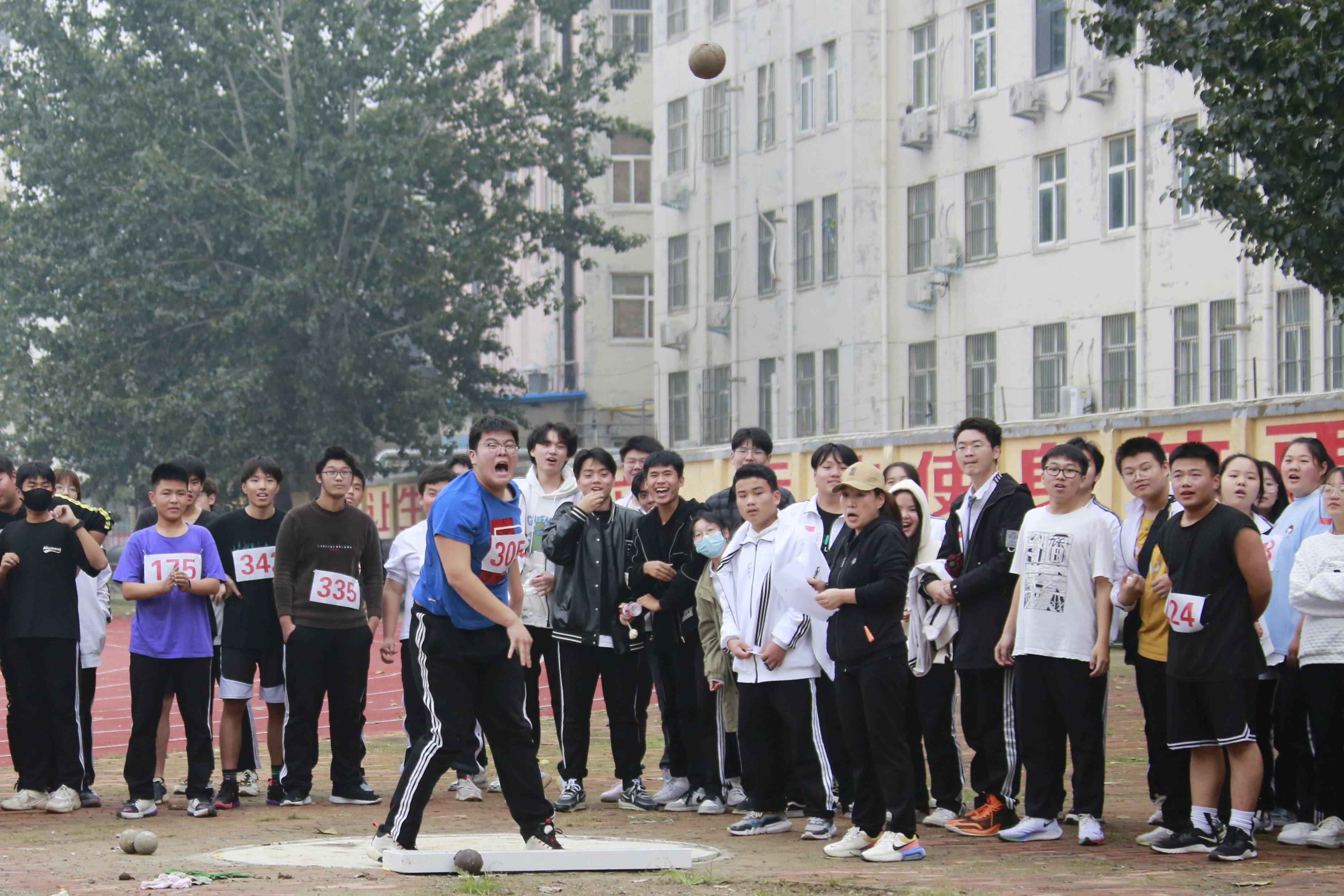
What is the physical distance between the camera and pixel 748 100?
3884cm

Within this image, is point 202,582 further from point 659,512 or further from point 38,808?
point 659,512

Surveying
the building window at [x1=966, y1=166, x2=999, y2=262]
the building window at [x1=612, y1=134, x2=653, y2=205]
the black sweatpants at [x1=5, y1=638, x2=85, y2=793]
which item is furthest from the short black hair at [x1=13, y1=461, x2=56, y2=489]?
the building window at [x1=612, y1=134, x2=653, y2=205]

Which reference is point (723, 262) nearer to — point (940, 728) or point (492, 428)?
point (940, 728)

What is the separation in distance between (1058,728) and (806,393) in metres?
29.2

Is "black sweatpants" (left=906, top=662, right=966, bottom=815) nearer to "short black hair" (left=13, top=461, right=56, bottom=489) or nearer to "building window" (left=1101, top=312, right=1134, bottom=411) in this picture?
"short black hair" (left=13, top=461, right=56, bottom=489)

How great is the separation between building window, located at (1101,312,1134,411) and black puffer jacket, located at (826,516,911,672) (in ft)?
74.3

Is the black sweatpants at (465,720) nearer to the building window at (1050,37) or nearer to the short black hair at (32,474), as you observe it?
the short black hair at (32,474)

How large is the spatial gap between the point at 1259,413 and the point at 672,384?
2538 centimetres

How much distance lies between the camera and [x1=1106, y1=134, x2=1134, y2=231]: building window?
30.1m

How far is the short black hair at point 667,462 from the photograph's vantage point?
1025 cm

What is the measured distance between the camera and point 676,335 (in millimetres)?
41562

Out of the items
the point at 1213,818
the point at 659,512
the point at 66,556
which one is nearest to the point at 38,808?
the point at 66,556

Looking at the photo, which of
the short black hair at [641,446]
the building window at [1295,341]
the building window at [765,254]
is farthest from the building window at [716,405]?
the short black hair at [641,446]

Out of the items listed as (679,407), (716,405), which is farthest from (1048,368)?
(679,407)
